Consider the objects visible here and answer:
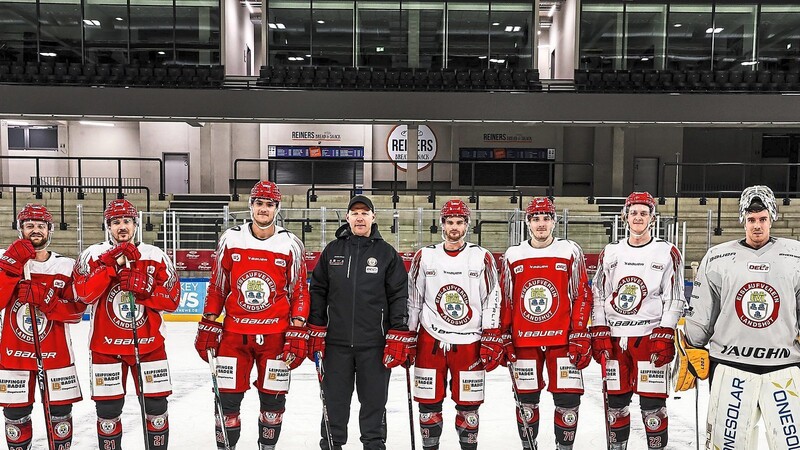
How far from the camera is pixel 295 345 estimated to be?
12.5 ft

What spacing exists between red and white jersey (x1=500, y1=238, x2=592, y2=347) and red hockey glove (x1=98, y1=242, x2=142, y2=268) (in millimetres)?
2260

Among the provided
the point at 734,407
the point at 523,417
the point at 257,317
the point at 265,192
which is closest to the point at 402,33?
the point at 265,192

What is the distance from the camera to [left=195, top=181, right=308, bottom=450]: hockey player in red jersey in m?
3.93

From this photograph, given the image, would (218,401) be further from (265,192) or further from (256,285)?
(265,192)

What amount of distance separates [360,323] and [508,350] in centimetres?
95

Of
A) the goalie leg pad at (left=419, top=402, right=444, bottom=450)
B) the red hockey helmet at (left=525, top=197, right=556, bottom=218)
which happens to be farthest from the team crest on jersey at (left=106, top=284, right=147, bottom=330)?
the red hockey helmet at (left=525, top=197, right=556, bottom=218)

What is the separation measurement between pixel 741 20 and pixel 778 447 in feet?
53.9

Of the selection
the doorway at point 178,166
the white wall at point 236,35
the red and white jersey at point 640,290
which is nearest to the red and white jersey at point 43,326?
the red and white jersey at point 640,290

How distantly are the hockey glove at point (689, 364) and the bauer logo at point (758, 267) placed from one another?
51cm

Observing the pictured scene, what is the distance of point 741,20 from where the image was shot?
1653cm

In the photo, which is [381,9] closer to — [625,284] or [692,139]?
[692,139]

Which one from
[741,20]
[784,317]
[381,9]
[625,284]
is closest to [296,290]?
[625,284]

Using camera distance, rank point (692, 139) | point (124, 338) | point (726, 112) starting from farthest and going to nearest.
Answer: point (692, 139) < point (726, 112) < point (124, 338)

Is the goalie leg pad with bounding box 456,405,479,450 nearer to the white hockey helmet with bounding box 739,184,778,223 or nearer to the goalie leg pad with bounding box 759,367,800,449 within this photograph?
the goalie leg pad with bounding box 759,367,800,449
